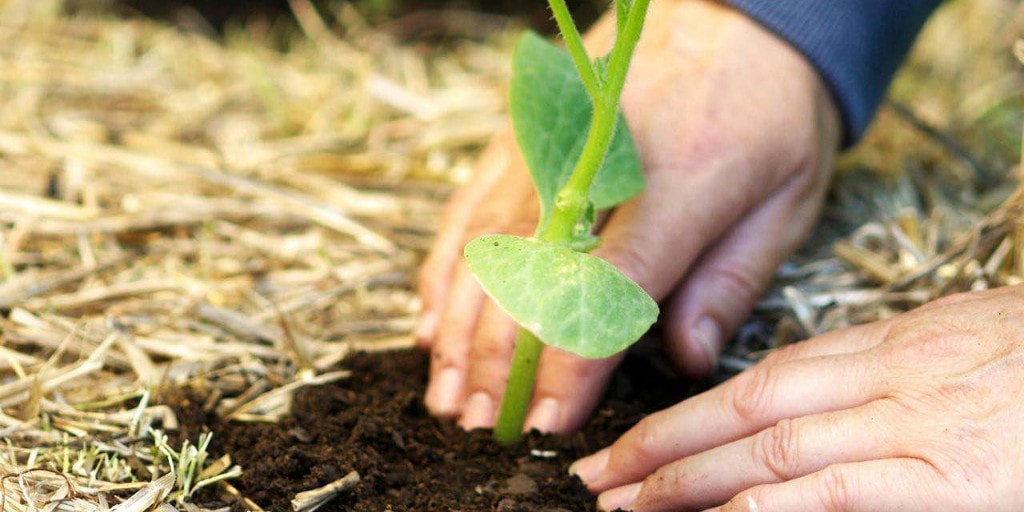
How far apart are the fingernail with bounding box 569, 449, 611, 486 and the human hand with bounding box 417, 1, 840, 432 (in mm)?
113

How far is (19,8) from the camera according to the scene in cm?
315

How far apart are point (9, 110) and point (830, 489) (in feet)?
7.63

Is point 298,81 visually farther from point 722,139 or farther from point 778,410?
point 778,410

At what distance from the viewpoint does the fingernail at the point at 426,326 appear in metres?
1.70

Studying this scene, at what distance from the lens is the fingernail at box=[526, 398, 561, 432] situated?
1439mm

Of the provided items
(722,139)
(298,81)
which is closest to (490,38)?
(298,81)

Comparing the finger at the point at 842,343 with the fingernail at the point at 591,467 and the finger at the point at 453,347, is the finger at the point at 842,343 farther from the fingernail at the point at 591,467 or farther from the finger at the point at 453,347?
the finger at the point at 453,347

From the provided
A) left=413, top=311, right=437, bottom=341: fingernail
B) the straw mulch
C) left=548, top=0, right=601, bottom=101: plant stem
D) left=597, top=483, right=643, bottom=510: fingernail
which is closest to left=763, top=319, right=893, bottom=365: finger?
left=597, top=483, right=643, bottom=510: fingernail

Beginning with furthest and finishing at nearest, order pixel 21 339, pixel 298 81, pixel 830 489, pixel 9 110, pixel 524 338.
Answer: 1. pixel 298 81
2. pixel 9 110
3. pixel 21 339
4. pixel 524 338
5. pixel 830 489

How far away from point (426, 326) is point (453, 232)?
243 millimetres

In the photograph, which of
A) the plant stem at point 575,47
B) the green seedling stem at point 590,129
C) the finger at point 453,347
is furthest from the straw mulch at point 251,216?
the plant stem at point 575,47

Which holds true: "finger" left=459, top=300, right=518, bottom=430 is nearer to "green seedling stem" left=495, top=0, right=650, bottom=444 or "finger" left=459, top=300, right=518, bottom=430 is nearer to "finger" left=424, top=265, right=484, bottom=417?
"finger" left=424, top=265, right=484, bottom=417

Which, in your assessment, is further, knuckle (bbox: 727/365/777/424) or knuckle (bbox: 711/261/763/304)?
knuckle (bbox: 711/261/763/304)

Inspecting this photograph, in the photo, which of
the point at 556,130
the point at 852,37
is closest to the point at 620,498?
the point at 556,130
